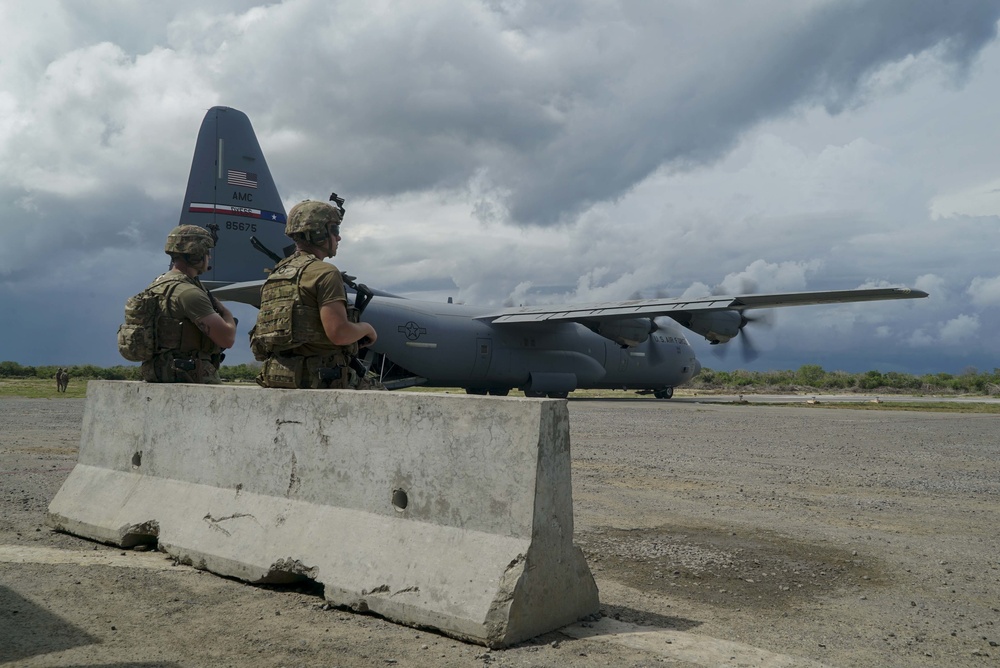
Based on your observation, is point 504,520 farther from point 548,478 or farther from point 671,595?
point 671,595

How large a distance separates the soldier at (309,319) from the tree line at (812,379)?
140 ft

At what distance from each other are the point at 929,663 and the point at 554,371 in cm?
2051

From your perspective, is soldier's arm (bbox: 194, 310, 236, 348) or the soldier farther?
soldier's arm (bbox: 194, 310, 236, 348)

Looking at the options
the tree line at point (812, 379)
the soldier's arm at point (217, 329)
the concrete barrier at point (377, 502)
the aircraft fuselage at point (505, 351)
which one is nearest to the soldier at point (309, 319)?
the concrete barrier at point (377, 502)

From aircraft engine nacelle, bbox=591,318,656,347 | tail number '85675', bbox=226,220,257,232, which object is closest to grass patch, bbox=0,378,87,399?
tail number '85675', bbox=226,220,257,232

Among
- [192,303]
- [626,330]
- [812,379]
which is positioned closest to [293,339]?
[192,303]

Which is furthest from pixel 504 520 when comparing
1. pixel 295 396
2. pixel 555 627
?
pixel 295 396

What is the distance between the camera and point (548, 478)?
339 cm

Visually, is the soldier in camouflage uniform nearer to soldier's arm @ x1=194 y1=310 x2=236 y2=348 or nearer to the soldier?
soldier's arm @ x1=194 y1=310 x2=236 y2=348

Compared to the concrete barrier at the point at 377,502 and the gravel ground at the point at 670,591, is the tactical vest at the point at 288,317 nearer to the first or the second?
the concrete barrier at the point at 377,502

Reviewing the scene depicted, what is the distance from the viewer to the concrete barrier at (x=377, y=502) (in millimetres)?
3369

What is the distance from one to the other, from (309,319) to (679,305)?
17115 millimetres

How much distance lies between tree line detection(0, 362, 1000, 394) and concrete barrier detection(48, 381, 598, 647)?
42.4 m

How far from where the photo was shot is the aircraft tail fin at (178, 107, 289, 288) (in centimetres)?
1969
